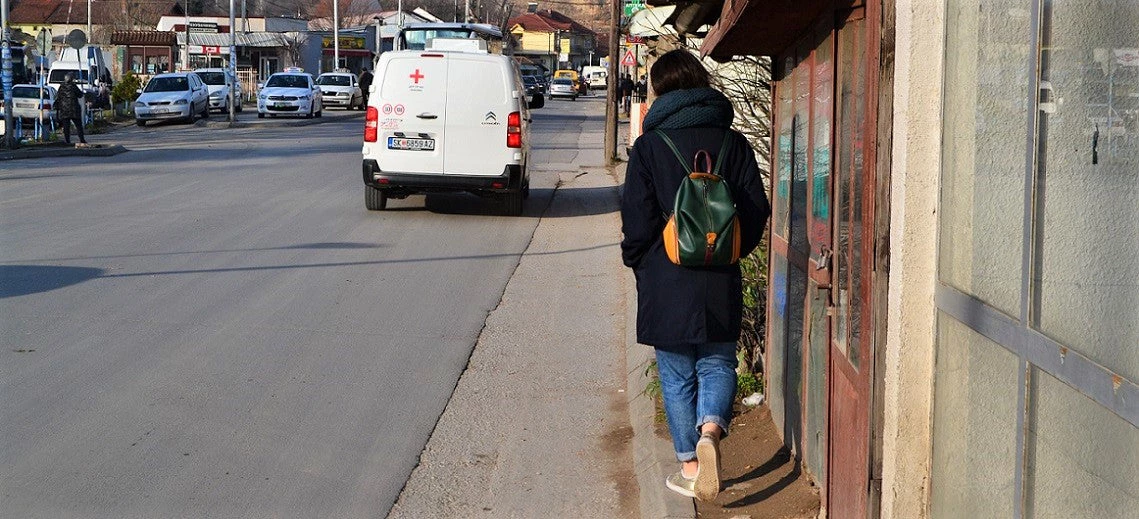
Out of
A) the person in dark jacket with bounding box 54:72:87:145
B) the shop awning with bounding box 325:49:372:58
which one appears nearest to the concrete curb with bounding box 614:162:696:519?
the person in dark jacket with bounding box 54:72:87:145

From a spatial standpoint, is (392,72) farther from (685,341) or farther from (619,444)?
(685,341)

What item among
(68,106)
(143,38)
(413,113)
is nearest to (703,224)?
(413,113)

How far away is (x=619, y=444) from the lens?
6266mm

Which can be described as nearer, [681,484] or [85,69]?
[681,484]

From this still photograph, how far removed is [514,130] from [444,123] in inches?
33.9

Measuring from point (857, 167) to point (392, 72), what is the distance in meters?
11.5

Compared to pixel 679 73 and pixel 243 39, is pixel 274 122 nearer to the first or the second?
pixel 679 73

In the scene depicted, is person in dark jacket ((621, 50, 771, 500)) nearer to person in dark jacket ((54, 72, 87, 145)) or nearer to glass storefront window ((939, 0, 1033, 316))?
glass storefront window ((939, 0, 1033, 316))

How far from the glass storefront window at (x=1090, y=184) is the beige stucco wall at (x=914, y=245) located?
760 mm

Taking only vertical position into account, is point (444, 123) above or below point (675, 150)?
above

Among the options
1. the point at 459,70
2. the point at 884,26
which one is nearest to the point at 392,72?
the point at 459,70

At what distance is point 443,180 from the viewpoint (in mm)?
14852

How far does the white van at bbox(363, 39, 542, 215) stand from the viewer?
14766 mm

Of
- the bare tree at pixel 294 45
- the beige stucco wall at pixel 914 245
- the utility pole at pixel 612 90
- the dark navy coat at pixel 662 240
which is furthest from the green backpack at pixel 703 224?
the bare tree at pixel 294 45
